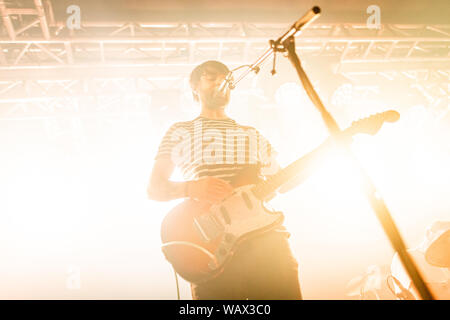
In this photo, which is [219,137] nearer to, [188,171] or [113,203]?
[188,171]

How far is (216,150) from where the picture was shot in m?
2.11

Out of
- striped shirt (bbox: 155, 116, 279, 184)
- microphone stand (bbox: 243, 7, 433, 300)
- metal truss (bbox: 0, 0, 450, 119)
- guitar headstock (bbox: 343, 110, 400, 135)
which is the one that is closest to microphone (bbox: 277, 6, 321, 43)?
microphone stand (bbox: 243, 7, 433, 300)

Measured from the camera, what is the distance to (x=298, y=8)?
5672 mm

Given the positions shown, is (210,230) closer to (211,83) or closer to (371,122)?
(371,122)

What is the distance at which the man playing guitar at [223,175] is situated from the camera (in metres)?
1.68

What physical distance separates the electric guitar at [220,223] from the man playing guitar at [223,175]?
1.9 inches

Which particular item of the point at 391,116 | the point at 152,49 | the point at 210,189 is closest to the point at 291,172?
the point at 210,189

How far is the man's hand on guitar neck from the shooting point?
186 cm

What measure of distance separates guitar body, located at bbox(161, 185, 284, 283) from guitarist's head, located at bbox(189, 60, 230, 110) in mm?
772

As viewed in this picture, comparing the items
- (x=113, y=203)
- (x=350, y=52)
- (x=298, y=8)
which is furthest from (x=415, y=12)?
(x=113, y=203)

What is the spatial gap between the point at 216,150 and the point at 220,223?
1.59 feet

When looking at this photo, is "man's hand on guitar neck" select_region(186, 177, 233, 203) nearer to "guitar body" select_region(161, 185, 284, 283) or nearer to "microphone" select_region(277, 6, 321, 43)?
"guitar body" select_region(161, 185, 284, 283)
